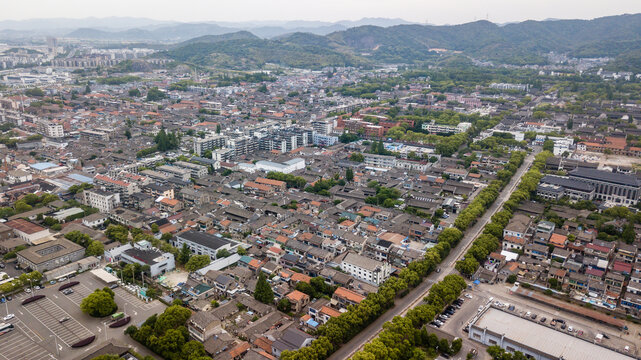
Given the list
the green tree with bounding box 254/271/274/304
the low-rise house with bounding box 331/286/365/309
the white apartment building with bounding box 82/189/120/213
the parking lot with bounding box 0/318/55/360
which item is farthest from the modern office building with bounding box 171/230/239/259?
the parking lot with bounding box 0/318/55/360

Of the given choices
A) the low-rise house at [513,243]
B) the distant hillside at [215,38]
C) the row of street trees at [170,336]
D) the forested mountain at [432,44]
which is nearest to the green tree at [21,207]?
the row of street trees at [170,336]

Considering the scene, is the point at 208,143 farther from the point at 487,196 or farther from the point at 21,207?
the point at 487,196

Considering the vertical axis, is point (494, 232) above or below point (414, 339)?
above

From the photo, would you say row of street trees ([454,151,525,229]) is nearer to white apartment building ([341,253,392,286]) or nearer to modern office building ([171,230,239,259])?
white apartment building ([341,253,392,286])

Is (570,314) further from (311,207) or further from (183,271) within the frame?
(183,271)

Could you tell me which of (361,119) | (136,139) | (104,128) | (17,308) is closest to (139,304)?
(17,308)

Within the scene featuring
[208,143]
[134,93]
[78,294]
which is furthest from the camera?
[134,93]

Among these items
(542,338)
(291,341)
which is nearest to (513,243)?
(542,338)

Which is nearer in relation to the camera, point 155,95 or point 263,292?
point 263,292
